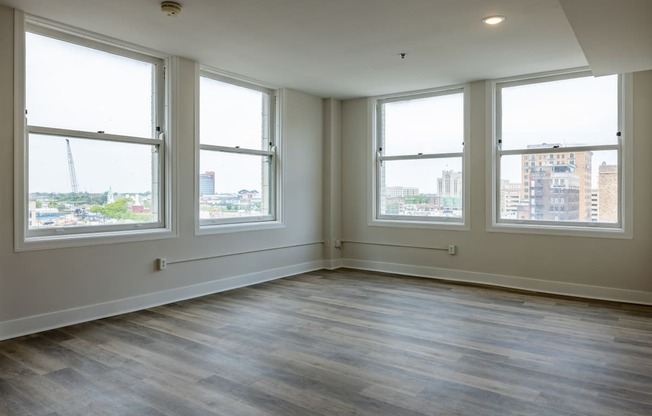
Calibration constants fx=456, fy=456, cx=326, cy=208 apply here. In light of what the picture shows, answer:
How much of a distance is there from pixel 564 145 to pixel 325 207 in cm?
323

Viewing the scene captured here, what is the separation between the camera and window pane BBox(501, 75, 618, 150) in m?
4.93

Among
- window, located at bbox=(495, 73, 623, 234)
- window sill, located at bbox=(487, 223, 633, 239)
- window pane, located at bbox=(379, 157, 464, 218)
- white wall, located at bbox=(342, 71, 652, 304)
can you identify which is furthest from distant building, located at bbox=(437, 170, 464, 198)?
window sill, located at bbox=(487, 223, 633, 239)

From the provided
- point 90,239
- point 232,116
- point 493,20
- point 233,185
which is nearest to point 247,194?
point 233,185

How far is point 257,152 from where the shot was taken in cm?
580

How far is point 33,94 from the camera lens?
376 centimetres

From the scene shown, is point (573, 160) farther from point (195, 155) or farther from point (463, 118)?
point (195, 155)

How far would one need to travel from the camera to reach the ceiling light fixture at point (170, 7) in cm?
335

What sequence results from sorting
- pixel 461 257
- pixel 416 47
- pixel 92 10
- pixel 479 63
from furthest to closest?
pixel 461 257 < pixel 479 63 < pixel 416 47 < pixel 92 10

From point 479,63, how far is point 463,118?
106cm

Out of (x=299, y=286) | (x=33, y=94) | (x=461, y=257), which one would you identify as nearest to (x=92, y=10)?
(x=33, y=94)

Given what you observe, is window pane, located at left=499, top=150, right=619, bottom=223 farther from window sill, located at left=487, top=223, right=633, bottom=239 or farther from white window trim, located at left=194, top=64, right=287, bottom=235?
white window trim, located at left=194, top=64, right=287, bottom=235

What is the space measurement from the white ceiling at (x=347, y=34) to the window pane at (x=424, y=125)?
2.00ft

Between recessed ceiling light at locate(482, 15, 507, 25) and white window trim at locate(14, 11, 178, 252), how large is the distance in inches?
119

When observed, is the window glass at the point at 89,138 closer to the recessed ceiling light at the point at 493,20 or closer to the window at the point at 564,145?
the recessed ceiling light at the point at 493,20
